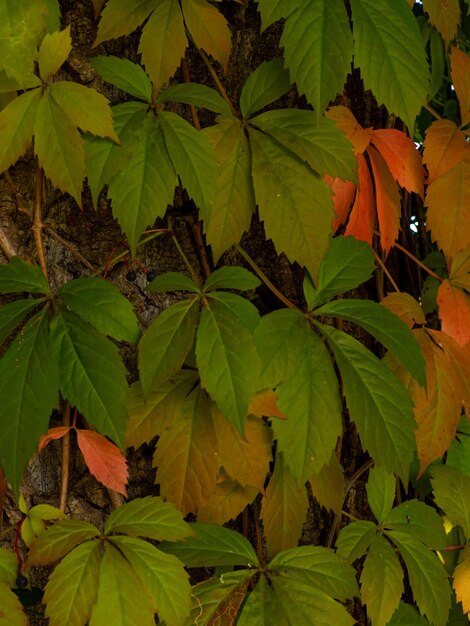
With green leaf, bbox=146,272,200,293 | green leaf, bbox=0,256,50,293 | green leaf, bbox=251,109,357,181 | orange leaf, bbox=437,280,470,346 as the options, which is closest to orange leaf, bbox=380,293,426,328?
orange leaf, bbox=437,280,470,346

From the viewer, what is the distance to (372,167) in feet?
4.46

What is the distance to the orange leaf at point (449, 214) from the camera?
137 centimetres

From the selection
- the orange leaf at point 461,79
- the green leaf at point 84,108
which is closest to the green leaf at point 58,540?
the green leaf at point 84,108

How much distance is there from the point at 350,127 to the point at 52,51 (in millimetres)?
510

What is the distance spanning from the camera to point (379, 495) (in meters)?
1.42

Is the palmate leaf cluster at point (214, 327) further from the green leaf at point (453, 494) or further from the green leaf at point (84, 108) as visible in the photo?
the green leaf at point (453, 494)

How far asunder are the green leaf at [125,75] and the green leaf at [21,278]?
1.00 feet

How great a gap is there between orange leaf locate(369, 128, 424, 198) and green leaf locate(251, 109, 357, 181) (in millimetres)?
180

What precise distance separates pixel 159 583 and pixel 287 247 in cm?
52

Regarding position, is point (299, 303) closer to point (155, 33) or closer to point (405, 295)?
point (405, 295)

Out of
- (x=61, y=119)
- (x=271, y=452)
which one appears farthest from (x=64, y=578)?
(x=61, y=119)

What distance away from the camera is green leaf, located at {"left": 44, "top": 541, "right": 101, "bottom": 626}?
105 centimetres

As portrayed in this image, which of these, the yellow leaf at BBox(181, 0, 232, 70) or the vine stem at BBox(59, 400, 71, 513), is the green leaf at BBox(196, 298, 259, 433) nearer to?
the vine stem at BBox(59, 400, 71, 513)

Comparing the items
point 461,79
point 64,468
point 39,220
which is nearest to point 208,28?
point 39,220
